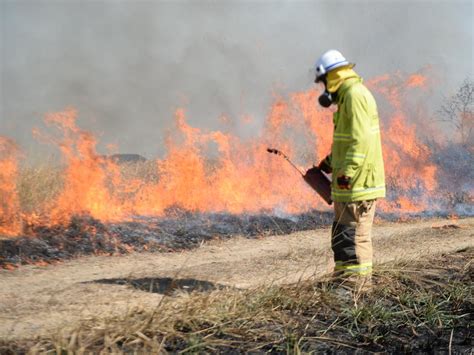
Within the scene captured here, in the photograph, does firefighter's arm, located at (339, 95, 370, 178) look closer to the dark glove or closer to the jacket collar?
the jacket collar

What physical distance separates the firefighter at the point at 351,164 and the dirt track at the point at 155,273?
11.9 inches

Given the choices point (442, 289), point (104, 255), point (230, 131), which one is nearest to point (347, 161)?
point (442, 289)

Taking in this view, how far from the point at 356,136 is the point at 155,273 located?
2884mm

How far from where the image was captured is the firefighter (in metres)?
4.60

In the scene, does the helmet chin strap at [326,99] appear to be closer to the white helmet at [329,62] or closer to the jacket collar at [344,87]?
the jacket collar at [344,87]

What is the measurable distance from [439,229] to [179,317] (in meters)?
7.41

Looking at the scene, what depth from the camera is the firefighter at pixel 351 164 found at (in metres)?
4.60

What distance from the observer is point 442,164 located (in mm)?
16234

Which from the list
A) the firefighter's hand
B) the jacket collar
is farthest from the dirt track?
the jacket collar

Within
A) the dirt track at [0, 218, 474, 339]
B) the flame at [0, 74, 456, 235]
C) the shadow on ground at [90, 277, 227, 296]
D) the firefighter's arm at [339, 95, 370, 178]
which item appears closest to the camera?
the dirt track at [0, 218, 474, 339]

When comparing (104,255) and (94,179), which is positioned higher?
(94,179)

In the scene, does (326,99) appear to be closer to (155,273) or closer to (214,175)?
(155,273)

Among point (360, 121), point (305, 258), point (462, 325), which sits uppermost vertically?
point (360, 121)

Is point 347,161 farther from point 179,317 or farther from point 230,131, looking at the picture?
point 230,131
